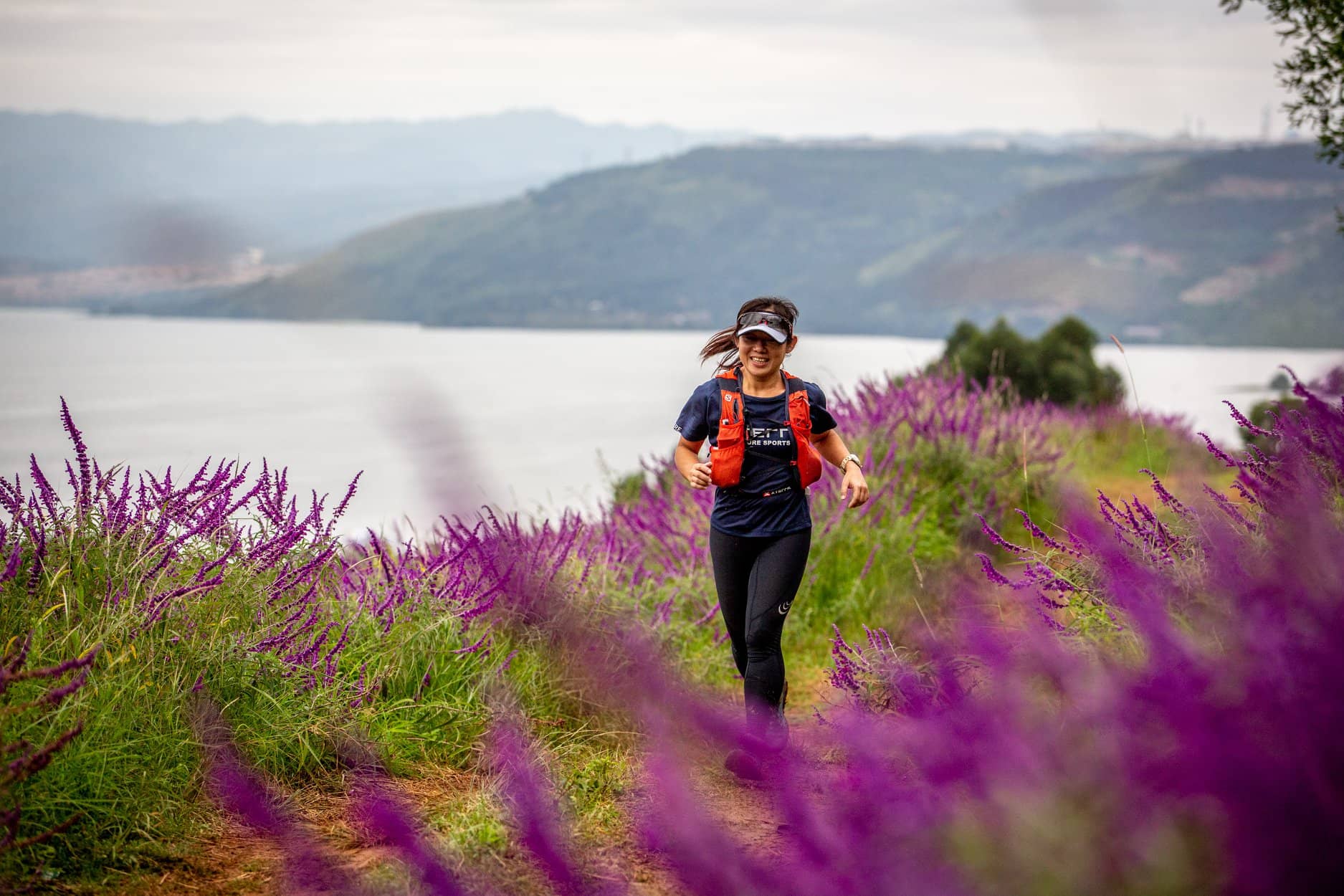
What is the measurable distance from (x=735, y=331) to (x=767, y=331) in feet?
0.77

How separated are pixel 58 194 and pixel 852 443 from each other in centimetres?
3321

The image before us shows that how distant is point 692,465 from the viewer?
16.1 feet

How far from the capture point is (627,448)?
121 ft

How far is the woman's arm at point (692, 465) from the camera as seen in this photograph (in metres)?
4.73

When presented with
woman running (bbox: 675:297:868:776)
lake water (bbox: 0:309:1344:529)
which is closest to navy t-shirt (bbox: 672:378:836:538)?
woman running (bbox: 675:297:868:776)

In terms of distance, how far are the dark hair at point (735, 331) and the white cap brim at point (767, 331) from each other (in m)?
0.07

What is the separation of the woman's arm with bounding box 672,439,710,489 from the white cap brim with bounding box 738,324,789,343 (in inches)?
21.6

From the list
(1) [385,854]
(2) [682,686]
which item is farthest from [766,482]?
(2) [682,686]

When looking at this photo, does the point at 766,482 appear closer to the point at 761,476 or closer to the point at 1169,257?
the point at 761,476

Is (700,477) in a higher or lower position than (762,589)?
higher

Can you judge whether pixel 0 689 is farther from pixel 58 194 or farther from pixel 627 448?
pixel 58 194

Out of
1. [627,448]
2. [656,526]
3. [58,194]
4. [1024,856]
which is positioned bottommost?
[627,448]

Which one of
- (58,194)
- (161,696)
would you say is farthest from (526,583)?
(58,194)

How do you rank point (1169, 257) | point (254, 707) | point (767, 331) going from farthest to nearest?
point (1169, 257) → point (767, 331) → point (254, 707)
